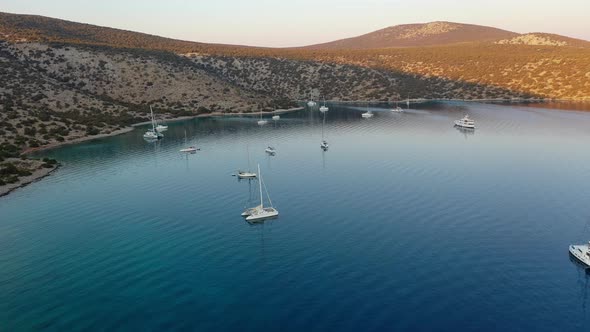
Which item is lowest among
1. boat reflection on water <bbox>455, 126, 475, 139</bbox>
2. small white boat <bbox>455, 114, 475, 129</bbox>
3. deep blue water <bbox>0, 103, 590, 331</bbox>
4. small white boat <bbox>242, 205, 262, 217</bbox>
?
deep blue water <bbox>0, 103, 590, 331</bbox>

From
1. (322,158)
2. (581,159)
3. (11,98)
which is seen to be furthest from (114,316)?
(11,98)

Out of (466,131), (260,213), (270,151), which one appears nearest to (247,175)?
(270,151)

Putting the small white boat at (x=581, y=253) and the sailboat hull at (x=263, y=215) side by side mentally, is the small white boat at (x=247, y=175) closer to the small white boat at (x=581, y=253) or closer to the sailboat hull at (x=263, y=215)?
the sailboat hull at (x=263, y=215)

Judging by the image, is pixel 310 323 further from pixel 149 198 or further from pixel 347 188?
pixel 149 198

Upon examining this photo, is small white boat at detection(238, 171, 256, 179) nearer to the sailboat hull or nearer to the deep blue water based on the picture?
the deep blue water

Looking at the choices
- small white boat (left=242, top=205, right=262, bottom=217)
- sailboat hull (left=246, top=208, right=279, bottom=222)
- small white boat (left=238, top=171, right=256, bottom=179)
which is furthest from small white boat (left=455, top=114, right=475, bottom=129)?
small white boat (left=242, top=205, right=262, bottom=217)
